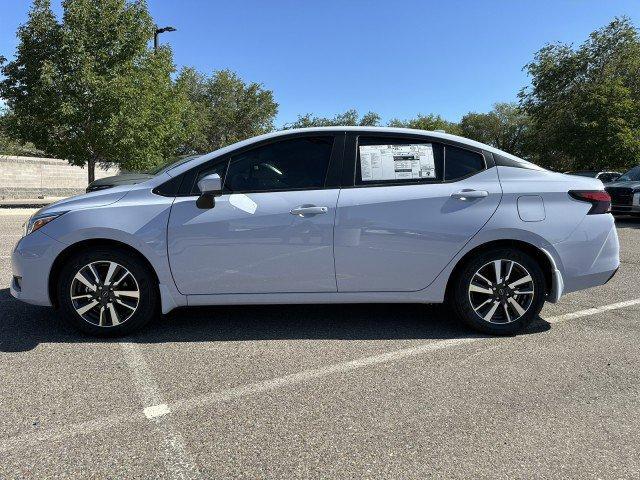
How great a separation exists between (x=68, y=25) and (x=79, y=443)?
18.6 m

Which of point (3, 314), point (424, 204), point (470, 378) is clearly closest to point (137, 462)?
point (470, 378)

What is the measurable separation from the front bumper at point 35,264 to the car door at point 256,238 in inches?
37.2

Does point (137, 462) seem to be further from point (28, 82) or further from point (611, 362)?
point (28, 82)

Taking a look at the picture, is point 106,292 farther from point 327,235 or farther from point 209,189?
point 327,235

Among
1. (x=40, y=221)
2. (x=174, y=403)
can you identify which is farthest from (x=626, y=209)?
(x=40, y=221)

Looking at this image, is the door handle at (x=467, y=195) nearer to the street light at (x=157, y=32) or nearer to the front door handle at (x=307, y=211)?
the front door handle at (x=307, y=211)

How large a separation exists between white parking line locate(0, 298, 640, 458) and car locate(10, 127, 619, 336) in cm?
44

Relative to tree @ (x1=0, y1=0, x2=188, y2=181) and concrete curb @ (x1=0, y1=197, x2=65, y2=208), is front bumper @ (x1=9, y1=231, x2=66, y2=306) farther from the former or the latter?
concrete curb @ (x1=0, y1=197, x2=65, y2=208)

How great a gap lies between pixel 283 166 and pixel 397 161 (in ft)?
3.07

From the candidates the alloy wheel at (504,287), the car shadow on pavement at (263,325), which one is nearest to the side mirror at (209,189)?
the car shadow on pavement at (263,325)

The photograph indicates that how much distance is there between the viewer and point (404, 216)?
3.94 metres

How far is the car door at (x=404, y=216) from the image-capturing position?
3.93m

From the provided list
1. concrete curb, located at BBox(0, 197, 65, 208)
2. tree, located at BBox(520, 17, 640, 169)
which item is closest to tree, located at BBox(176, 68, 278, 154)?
concrete curb, located at BBox(0, 197, 65, 208)

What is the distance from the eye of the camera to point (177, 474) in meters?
2.27
